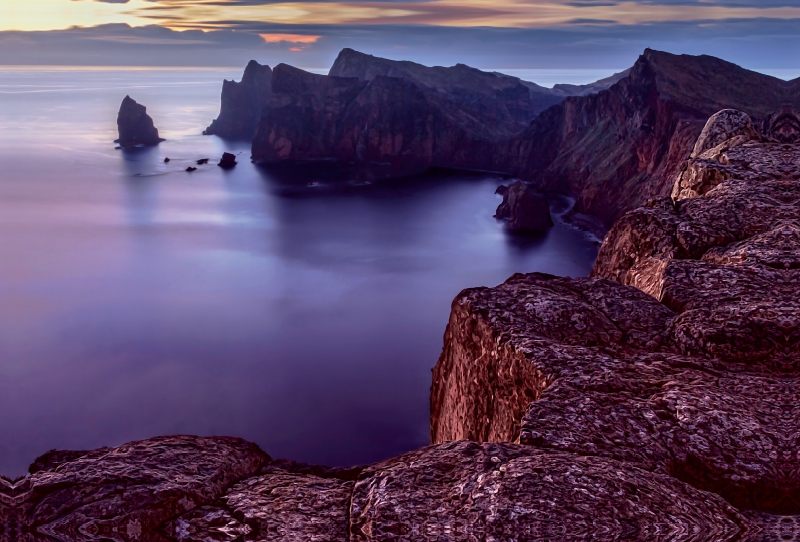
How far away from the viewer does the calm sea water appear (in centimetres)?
6025

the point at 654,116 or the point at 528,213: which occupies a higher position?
the point at 654,116

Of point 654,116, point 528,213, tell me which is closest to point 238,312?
point 528,213

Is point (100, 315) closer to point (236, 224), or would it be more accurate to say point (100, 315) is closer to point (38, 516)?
point (236, 224)

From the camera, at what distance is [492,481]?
37.2ft

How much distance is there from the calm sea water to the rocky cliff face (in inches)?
515

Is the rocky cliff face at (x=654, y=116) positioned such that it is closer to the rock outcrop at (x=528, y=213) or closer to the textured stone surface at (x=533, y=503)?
the rock outcrop at (x=528, y=213)

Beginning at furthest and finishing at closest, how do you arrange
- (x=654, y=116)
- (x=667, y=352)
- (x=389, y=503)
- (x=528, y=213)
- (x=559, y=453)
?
1. (x=528, y=213)
2. (x=654, y=116)
3. (x=667, y=352)
4. (x=559, y=453)
5. (x=389, y=503)

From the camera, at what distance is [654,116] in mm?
125688

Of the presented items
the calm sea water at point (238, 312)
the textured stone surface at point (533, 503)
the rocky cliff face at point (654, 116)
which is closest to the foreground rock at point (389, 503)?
the textured stone surface at point (533, 503)

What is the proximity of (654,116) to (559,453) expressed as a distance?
12696cm

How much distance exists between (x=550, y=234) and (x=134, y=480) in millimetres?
123223

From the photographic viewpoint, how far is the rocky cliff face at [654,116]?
116794mm

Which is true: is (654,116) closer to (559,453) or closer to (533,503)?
(559,453)

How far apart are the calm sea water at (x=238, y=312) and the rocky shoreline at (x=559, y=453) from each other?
38717 mm
